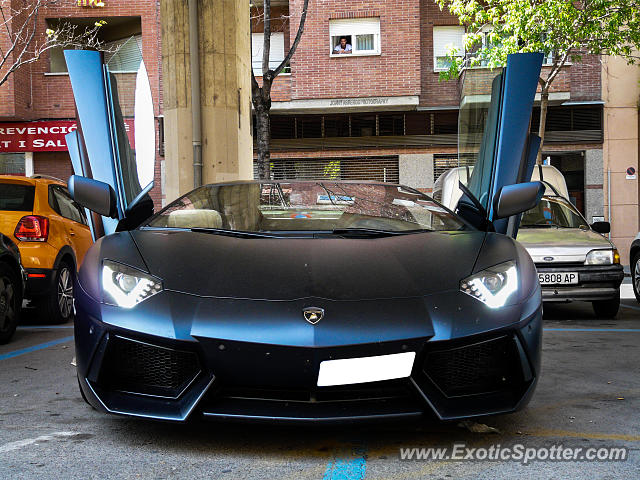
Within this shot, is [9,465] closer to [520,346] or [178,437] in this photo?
[178,437]

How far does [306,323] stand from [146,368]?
657 mm

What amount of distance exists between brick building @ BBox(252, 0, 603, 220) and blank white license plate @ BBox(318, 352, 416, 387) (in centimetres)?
1869

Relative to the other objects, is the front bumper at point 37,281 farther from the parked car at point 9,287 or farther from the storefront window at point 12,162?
the storefront window at point 12,162

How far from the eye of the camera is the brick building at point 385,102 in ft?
69.6

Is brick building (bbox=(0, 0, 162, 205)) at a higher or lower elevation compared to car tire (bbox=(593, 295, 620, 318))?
higher

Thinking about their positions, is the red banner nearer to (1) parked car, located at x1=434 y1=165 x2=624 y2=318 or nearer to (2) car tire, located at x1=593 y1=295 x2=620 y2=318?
(1) parked car, located at x1=434 y1=165 x2=624 y2=318

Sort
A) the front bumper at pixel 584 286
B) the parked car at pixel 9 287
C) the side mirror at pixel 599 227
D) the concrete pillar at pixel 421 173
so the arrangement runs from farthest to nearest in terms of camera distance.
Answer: the concrete pillar at pixel 421 173 → the side mirror at pixel 599 227 → the front bumper at pixel 584 286 → the parked car at pixel 9 287

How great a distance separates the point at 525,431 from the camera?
343 cm

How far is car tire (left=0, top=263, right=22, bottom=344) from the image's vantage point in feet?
21.7

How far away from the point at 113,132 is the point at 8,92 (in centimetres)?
1797

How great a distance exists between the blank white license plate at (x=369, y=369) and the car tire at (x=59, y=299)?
573 cm

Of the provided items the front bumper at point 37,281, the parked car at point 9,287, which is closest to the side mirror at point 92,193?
the parked car at point 9,287

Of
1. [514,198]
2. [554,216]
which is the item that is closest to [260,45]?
[554,216]

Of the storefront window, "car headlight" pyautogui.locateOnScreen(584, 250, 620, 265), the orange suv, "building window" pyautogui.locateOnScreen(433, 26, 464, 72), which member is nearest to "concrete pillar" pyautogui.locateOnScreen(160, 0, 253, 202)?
the orange suv
